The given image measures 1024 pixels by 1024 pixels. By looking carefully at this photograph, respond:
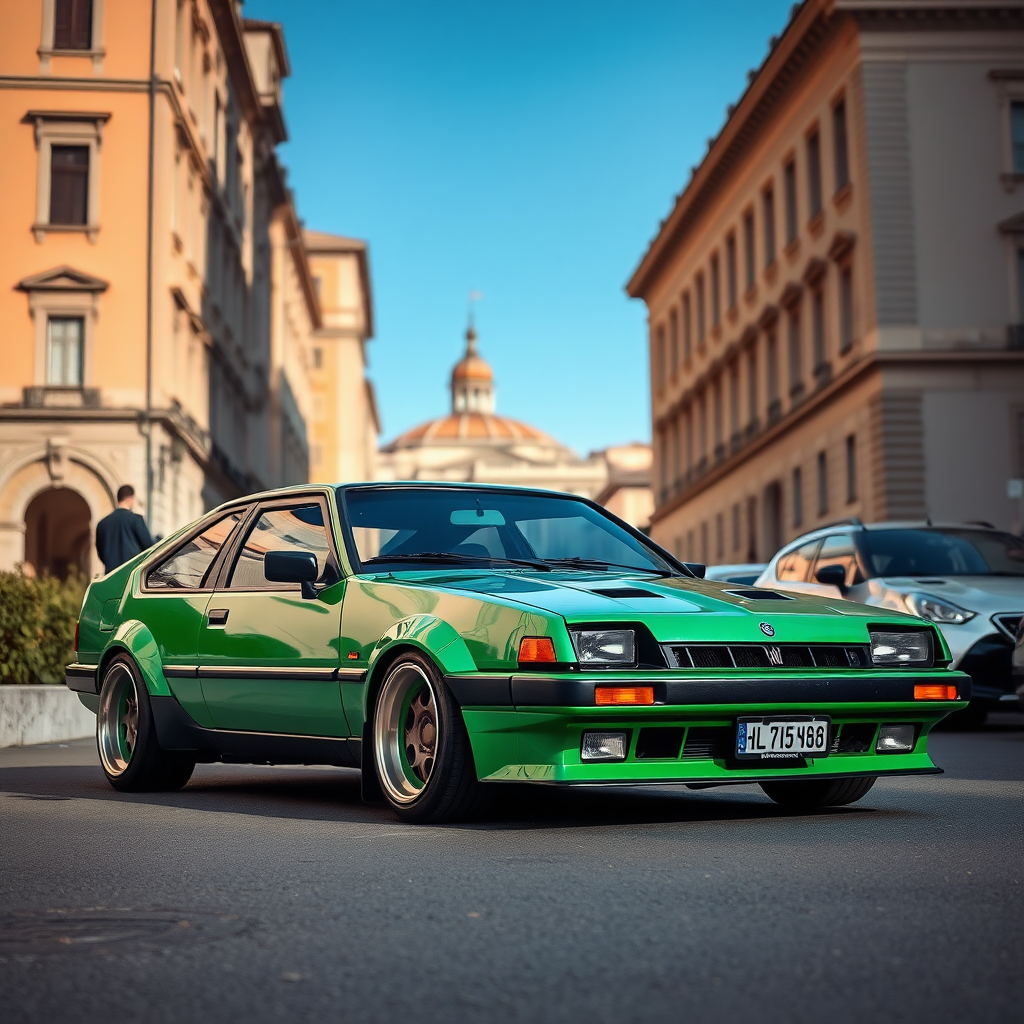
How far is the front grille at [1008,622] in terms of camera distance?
41.5ft

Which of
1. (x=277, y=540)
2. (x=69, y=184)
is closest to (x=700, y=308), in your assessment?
(x=69, y=184)

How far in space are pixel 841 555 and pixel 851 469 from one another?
2713 centimetres

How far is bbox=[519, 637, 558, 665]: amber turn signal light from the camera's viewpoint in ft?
20.9

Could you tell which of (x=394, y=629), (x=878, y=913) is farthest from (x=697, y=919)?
(x=394, y=629)

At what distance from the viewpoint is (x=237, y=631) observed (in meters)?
8.02

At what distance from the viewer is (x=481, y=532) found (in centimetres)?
790

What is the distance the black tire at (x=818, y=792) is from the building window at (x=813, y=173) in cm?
3856

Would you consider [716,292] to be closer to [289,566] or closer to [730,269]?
[730,269]

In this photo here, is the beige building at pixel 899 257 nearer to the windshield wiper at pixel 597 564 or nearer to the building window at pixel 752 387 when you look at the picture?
the building window at pixel 752 387

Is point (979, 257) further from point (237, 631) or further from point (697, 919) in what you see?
point (697, 919)

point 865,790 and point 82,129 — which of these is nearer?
point 865,790

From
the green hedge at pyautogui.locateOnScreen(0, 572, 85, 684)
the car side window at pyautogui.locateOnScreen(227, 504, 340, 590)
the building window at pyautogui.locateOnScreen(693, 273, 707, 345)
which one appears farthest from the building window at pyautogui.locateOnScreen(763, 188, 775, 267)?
the car side window at pyautogui.locateOnScreen(227, 504, 340, 590)

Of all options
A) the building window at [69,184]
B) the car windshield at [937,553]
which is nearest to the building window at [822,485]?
the building window at [69,184]

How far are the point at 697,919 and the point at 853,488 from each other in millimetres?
37441
